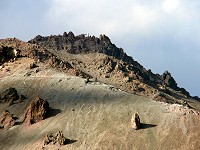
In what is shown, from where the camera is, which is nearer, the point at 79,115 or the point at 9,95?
the point at 79,115

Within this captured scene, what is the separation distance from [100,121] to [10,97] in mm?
22749

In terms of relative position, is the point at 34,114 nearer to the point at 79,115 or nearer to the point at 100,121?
the point at 79,115

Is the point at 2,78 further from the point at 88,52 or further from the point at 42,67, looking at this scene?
the point at 88,52

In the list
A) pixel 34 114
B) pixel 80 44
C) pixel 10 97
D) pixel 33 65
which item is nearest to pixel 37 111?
pixel 34 114

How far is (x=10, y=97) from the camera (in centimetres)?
7306

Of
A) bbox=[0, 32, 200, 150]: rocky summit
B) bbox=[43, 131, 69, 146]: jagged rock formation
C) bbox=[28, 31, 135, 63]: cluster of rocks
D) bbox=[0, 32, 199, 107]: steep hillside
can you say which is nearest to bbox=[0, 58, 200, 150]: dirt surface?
bbox=[0, 32, 200, 150]: rocky summit

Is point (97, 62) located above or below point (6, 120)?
above

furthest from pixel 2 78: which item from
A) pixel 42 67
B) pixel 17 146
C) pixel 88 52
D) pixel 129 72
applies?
pixel 88 52

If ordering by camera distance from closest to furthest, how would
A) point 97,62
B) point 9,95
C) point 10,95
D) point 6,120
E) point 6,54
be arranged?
point 6,120, point 10,95, point 9,95, point 6,54, point 97,62

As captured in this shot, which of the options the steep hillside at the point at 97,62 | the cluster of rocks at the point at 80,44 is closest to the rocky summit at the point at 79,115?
the steep hillside at the point at 97,62

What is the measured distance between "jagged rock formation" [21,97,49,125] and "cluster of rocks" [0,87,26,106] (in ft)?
27.0

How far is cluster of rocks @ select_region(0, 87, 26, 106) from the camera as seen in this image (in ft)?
237

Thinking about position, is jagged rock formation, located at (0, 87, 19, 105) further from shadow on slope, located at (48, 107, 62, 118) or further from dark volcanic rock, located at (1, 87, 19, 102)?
shadow on slope, located at (48, 107, 62, 118)

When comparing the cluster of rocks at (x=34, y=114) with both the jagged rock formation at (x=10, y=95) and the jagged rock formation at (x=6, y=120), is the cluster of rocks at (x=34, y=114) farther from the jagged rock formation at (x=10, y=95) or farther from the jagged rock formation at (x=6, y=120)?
the jagged rock formation at (x=10, y=95)
